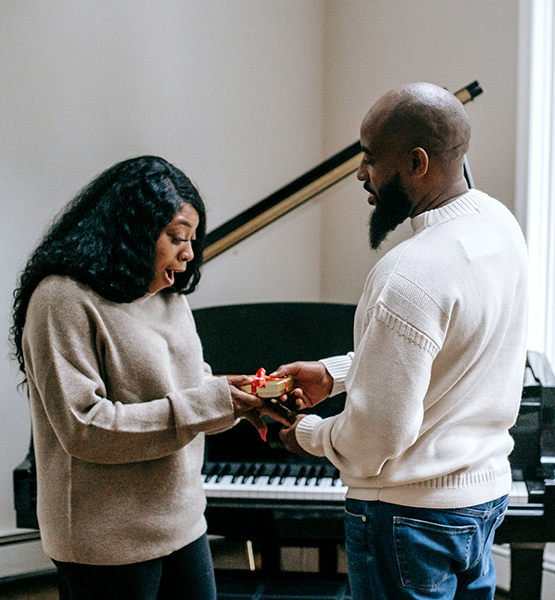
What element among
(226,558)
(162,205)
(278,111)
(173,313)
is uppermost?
(278,111)

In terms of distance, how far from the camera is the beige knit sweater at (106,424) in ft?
4.13

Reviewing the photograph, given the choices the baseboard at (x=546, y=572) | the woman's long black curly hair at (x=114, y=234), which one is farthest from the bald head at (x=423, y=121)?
the baseboard at (x=546, y=572)

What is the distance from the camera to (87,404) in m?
1.26

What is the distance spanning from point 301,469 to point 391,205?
1102 millimetres

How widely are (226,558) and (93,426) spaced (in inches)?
88.7

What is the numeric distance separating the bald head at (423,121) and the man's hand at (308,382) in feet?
2.26

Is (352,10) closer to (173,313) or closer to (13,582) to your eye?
(173,313)

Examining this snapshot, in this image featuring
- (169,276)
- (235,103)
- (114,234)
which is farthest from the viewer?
(235,103)

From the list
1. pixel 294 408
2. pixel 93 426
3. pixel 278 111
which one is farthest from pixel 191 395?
pixel 278 111

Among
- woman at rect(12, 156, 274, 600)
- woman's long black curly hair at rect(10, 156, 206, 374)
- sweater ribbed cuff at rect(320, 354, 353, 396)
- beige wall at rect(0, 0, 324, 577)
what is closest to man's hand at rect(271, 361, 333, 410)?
sweater ribbed cuff at rect(320, 354, 353, 396)

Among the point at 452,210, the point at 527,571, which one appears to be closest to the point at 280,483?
the point at 527,571

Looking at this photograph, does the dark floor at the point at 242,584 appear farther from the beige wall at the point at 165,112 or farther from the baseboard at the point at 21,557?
the beige wall at the point at 165,112

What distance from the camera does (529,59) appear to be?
257 centimetres

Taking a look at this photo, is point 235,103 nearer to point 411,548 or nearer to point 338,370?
point 338,370
